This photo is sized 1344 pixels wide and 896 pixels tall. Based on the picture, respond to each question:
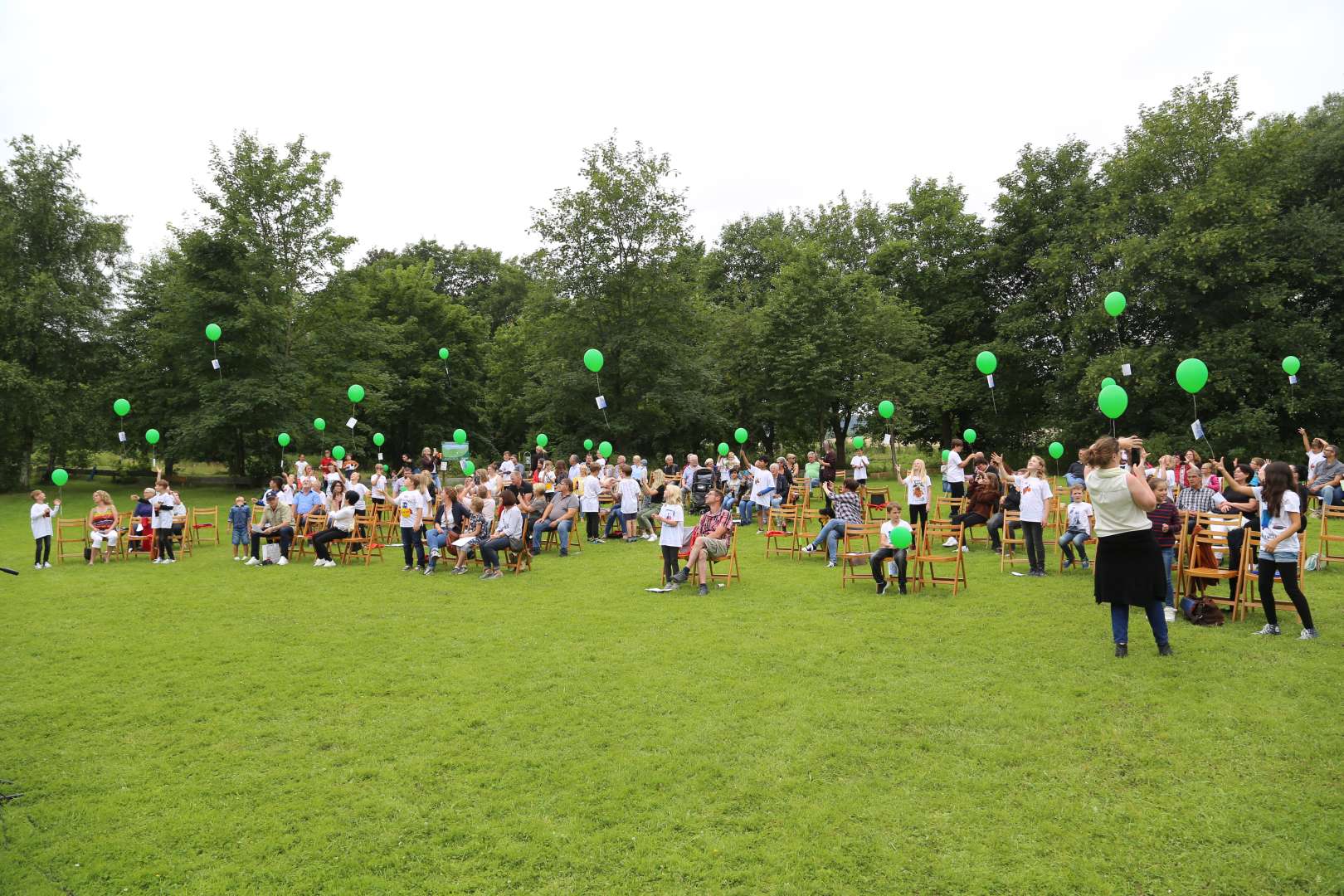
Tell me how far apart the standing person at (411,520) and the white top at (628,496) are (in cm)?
419

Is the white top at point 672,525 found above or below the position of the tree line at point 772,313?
below

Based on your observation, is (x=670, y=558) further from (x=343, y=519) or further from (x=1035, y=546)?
(x=343, y=519)

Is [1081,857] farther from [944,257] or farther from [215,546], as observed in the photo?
[944,257]

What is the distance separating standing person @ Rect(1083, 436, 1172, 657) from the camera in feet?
21.5

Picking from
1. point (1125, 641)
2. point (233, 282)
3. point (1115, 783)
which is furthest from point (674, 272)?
point (1115, 783)

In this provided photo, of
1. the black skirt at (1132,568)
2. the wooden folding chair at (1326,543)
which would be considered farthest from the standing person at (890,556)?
the wooden folding chair at (1326,543)

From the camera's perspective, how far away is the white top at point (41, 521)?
13094mm

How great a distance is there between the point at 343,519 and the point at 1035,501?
35.3ft

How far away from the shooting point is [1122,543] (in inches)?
263

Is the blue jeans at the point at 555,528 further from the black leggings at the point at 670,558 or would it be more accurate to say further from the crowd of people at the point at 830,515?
the black leggings at the point at 670,558

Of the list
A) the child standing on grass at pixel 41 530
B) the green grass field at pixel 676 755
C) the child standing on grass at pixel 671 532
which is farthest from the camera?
the child standing on grass at pixel 41 530

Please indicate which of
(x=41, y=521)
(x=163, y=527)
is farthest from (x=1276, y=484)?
(x=41, y=521)

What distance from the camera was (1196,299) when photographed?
2556 centimetres

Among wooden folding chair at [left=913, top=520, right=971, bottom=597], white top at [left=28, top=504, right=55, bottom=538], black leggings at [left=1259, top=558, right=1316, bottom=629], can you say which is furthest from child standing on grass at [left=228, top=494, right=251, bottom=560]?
black leggings at [left=1259, top=558, right=1316, bottom=629]
